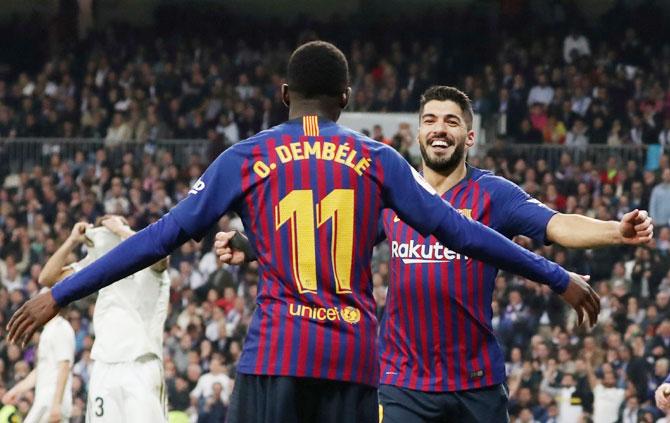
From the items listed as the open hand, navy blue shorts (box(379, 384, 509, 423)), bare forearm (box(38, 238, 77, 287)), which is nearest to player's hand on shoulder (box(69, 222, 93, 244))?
bare forearm (box(38, 238, 77, 287))

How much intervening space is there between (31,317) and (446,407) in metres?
2.46

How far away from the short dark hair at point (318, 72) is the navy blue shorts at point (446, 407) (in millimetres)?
2221

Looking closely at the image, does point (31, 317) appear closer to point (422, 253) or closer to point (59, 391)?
point (422, 253)

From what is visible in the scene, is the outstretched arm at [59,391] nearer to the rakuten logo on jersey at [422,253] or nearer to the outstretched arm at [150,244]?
the rakuten logo on jersey at [422,253]

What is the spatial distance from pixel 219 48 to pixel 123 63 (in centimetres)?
189

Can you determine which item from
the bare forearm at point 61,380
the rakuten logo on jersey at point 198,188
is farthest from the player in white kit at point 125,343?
the rakuten logo on jersey at point 198,188

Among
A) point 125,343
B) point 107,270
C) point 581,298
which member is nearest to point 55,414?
point 125,343

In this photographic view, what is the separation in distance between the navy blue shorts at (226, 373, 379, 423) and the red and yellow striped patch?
80cm

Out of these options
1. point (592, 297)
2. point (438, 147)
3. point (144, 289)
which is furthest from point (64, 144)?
point (592, 297)

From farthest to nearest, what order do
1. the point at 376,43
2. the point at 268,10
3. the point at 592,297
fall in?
the point at 268,10 < the point at 376,43 < the point at 592,297

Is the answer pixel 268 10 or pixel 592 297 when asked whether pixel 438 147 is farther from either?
pixel 268 10

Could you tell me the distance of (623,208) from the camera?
1920 centimetres

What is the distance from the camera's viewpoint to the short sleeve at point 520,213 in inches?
253

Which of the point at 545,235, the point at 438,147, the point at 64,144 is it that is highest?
the point at 64,144
